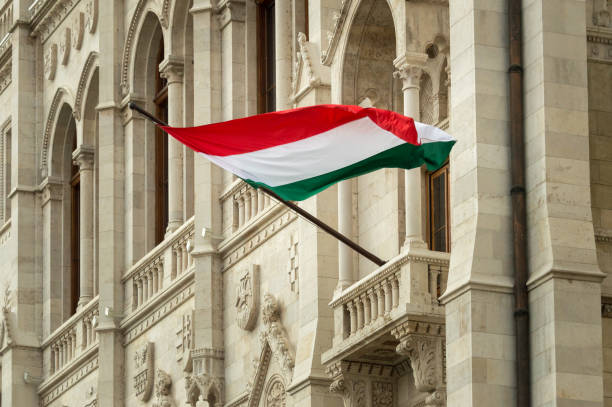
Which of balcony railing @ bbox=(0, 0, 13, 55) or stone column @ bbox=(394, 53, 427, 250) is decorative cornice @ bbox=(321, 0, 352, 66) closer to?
stone column @ bbox=(394, 53, 427, 250)

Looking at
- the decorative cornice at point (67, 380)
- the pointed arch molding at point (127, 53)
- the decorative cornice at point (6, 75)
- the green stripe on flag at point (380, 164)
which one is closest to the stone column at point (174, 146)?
the pointed arch molding at point (127, 53)

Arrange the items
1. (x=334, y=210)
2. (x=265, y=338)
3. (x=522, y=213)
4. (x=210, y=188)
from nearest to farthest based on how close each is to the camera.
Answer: (x=522, y=213) → (x=334, y=210) → (x=265, y=338) → (x=210, y=188)

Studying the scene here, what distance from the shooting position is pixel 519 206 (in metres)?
25.0

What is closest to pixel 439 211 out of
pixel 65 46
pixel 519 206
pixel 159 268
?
pixel 519 206

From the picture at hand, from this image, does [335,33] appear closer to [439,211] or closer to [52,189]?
[439,211]

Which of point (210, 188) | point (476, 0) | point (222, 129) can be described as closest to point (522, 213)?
point (476, 0)

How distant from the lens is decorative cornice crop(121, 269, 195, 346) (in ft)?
Answer: 121

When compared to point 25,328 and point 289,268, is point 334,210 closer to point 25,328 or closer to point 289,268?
point 289,268

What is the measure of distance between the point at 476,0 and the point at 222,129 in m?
4.20

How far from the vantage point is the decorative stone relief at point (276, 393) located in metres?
32.2

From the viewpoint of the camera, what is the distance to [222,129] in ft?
92.1

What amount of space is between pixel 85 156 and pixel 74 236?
98.5 inches

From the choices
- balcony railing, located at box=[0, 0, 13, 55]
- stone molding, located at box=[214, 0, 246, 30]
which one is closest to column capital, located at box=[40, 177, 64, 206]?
balcony railing, located at box=[0, 0, 13, 55]

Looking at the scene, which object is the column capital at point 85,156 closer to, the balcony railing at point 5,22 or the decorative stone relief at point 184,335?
the balcony railing at point 5,22
